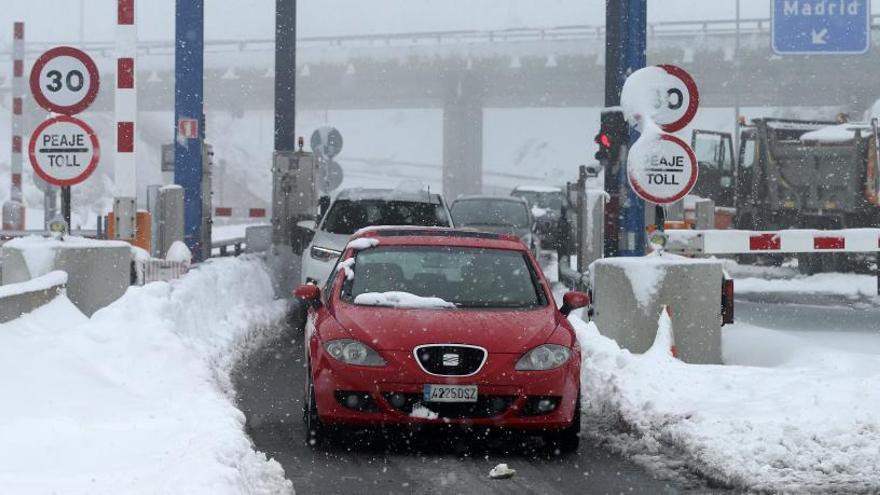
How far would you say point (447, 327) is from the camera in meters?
8.68

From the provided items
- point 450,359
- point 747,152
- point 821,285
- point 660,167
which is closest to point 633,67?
point 660,167

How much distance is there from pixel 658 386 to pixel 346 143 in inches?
3754

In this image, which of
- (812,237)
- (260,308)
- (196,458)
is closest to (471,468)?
(196,458)

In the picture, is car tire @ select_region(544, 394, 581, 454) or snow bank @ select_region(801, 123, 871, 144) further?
snow bank @ select_region(801, 123, 871, 144)

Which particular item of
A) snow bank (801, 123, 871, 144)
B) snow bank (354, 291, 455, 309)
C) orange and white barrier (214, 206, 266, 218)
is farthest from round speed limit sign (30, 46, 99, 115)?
snow bank (801, 123, 871, 144)

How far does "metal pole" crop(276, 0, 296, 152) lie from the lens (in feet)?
89.7

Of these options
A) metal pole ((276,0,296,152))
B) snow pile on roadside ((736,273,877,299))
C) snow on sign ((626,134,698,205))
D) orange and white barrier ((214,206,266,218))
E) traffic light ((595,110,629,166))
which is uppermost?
metal pole ((276,0,296,152))

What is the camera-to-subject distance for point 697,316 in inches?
468

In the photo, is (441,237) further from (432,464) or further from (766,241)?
(766,241)

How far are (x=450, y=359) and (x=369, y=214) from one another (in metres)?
9.07

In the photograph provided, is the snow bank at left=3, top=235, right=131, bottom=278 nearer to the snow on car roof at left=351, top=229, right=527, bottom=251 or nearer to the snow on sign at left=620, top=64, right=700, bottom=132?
the snow on car roof at left=351, top=229, right=527, bottom=251

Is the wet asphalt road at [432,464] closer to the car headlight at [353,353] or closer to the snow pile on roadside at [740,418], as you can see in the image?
the snow pile on roadside at [740,418]

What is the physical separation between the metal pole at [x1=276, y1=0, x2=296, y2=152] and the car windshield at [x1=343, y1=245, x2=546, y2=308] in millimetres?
17616

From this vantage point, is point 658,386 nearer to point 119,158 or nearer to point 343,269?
point 343,269
